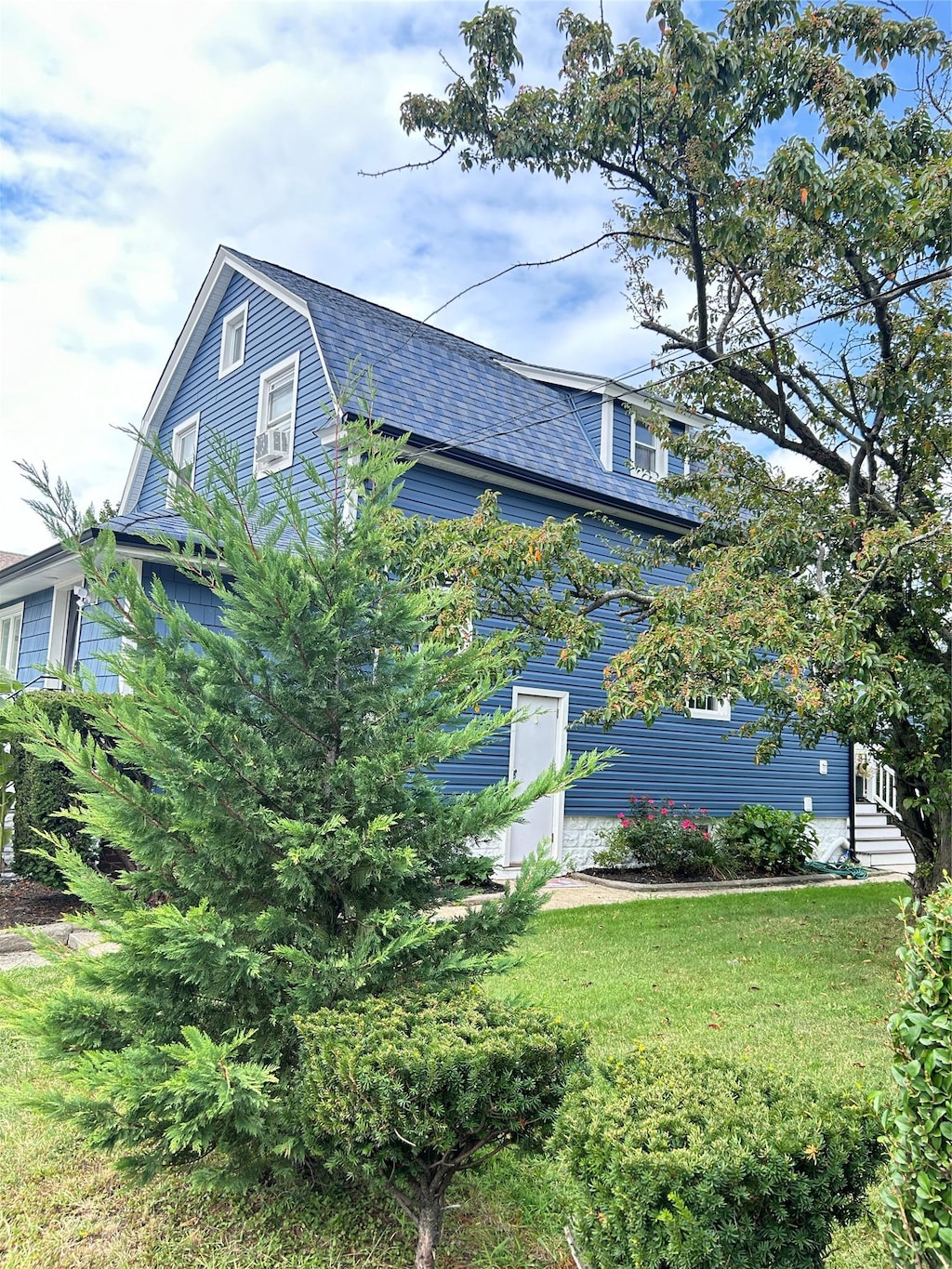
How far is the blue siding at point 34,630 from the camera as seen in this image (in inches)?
546

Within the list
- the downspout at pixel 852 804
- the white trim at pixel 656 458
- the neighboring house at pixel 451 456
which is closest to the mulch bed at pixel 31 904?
the neighboring house at pixel 451 456

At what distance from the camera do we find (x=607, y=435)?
46.6ft

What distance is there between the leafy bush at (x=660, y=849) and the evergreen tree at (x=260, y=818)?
32.8ft

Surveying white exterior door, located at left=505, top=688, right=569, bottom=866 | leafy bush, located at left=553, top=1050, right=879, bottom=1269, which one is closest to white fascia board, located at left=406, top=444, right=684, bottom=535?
white exterior door, located at left=505, top=688, right=569, bottom=866

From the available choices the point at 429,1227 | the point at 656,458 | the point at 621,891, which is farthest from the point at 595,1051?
the point at 656,458

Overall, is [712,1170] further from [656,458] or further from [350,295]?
[656,458]

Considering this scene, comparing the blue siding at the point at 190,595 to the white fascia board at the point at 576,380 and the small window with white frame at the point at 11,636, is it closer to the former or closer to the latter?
the small window with white frame at the point at 11,636

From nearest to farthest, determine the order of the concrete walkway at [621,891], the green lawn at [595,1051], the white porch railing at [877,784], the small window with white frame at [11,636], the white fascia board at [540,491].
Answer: the green lawn at [595,1051] < the concrete walkway at [621,891] < the white fascia board at [540,491] < the small window with white frame at [11,636] < the white porch railing at [877,784]

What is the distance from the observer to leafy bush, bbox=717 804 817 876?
1407 centimetres

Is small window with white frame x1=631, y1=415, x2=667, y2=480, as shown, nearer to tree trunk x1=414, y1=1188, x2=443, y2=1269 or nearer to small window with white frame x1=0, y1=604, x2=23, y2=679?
small window with white frame x1=0, y1=604, x2=23, y2=679

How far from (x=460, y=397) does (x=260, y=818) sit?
33.6ft

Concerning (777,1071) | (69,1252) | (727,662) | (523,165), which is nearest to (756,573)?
(727,662)

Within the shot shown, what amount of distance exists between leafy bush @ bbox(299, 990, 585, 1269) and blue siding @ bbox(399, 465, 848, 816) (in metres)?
7.57

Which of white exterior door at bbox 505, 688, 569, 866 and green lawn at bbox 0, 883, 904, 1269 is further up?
white exterior door at bbox 505, 688, 569, 866
